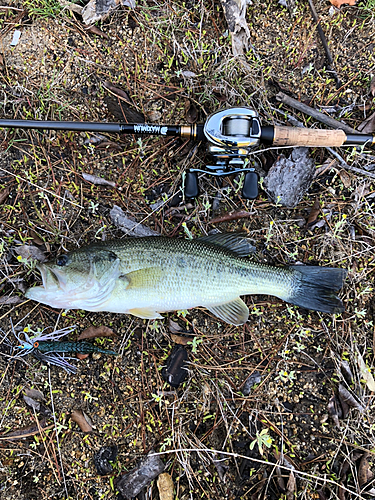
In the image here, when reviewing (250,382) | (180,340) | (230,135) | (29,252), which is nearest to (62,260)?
(29,252)

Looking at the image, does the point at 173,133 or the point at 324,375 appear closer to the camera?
the point at 173,133

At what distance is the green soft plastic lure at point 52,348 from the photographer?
9.73 ft

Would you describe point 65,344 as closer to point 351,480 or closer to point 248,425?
point 248,425

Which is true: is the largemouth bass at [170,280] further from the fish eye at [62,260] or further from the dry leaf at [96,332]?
the dry leaf at [96,332]

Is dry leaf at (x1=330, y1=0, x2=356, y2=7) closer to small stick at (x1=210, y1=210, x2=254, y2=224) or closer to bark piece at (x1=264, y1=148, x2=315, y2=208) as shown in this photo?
bark piece at (x1=264, y1=148, x2=315, y2=208)

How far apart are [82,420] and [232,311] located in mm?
1808

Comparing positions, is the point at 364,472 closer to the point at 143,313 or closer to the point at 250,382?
the point at 250,382

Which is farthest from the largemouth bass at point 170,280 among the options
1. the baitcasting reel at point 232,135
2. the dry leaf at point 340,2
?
the dry leaf at point 340,2

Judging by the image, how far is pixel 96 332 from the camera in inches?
119

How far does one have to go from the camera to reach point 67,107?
10.4ft

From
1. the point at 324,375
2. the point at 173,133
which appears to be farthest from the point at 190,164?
the point at 324,375

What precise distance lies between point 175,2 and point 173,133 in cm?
153

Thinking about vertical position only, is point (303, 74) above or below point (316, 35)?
below

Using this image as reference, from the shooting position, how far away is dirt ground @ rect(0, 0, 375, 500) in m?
2.95
